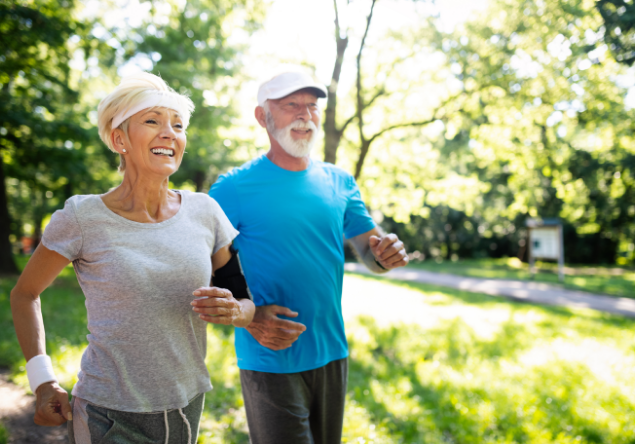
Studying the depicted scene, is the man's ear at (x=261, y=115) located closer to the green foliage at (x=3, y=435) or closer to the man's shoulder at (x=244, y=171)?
the man's shoulder at (x=244, y=171)

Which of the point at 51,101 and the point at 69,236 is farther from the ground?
the point at 51,101

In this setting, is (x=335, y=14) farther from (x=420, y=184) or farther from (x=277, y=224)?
(x=277, y=224)

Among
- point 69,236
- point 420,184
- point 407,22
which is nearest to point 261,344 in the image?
point 69,236

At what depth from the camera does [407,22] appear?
8391 millimetres

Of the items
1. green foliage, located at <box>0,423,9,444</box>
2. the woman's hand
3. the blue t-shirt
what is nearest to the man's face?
the blue t-shirt

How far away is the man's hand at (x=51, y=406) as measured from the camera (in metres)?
1.62

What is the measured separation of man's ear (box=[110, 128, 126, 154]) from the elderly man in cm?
71

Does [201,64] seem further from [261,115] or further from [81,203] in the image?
[81,203]

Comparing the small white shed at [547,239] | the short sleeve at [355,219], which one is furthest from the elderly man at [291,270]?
the small white shed at [547,239]

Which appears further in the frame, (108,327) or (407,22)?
(407,22)

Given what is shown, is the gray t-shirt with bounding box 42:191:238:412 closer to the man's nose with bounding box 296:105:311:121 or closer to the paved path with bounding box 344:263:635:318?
the man's nose with bounding box 296:105:311:121

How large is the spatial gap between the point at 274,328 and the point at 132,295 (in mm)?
749

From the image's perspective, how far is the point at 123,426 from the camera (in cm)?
163

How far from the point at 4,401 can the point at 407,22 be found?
27.2 feet
